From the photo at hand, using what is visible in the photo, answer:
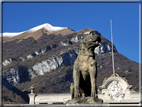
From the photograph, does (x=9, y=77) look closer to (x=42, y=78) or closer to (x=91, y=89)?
(x=42, y=78)

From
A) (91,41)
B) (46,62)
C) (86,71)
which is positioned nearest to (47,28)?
(46,62)

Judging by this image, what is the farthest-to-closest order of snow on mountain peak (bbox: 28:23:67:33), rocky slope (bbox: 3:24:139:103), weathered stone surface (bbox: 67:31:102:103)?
snow on mountain peak (bbox: 28:23:67:33)
rocky slope (bbox: 3:24:139:103)
weathered stone surface (bbox: 67:31:102:103)


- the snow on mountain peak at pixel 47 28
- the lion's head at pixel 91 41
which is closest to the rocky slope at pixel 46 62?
the snow on mountain peak at pixel 47 28

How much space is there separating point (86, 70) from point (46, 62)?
131 meters

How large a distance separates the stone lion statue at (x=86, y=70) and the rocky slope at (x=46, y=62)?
302 feet

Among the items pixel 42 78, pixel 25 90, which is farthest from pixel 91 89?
pixel 42 78

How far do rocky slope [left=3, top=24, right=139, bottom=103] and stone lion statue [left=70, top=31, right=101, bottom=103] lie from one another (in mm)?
92046

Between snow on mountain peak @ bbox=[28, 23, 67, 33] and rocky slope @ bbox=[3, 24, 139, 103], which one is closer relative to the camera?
rocky slope @ bbox=[3, 24, 139, 103]

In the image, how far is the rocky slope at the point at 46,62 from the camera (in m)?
117

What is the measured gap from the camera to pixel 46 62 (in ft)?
466

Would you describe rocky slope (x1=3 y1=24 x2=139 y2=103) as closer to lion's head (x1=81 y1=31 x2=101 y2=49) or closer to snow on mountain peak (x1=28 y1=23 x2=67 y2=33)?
→ snow on mountain peak (x1=28 y1=23 x2=67 y2=33)

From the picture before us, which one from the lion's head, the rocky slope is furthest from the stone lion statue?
the rocky slope

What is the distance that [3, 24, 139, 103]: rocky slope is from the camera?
11725 centimetres

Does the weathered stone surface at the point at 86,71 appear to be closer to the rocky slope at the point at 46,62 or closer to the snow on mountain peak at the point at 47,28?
the rocky slope at the point at 46,62
